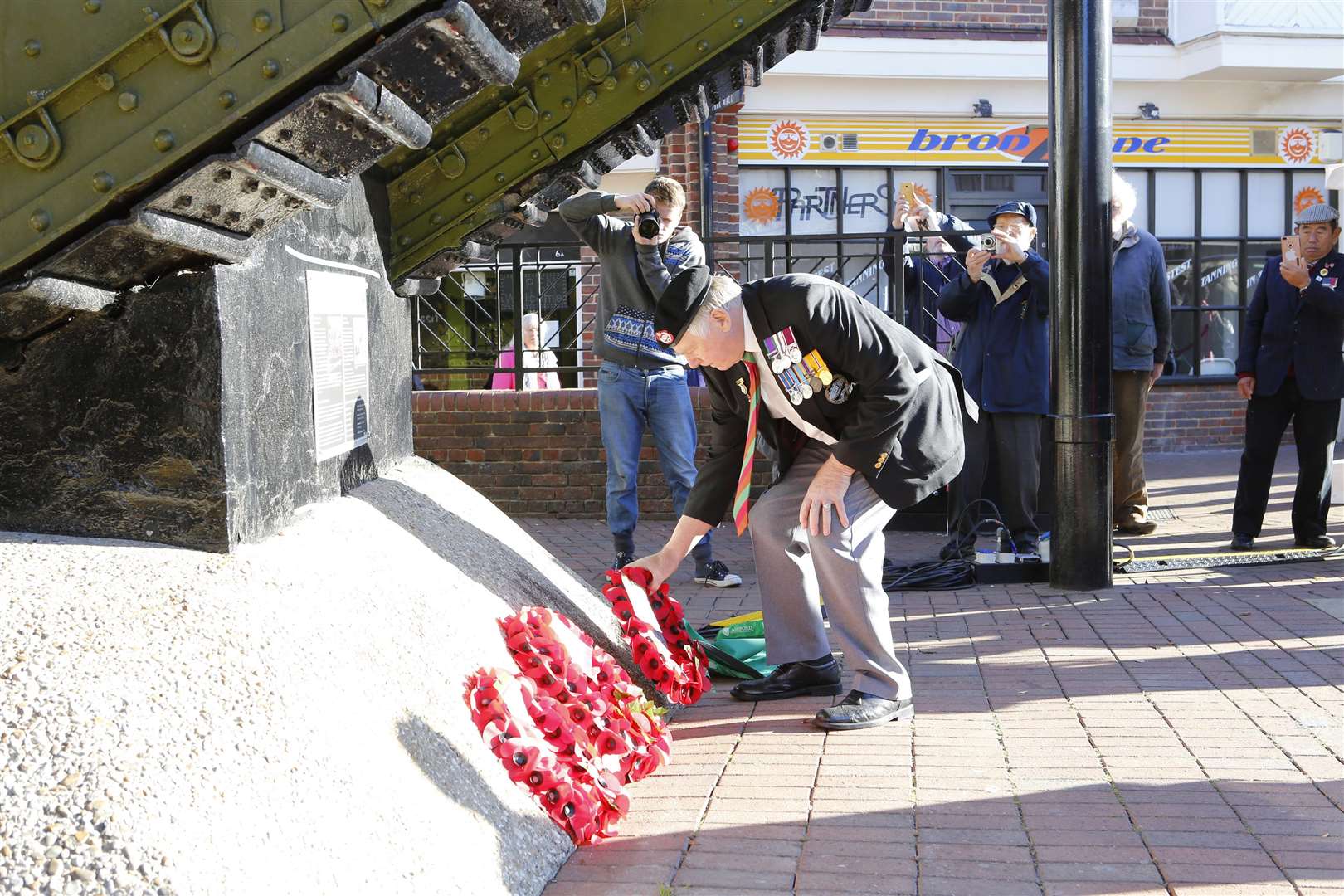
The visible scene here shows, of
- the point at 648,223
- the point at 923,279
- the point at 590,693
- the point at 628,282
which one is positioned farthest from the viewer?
the point at 923,279

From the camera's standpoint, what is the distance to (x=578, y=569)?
762 cm

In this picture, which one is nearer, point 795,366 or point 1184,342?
point 795,366

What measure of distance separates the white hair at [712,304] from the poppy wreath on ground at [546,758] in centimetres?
123

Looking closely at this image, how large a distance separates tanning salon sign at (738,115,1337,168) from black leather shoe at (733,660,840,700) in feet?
33.3

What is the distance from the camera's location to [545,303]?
429 inches

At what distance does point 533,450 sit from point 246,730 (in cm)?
729

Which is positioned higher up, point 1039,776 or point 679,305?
point 679,305

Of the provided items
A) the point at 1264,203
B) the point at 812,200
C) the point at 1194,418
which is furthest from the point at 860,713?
the point at 1264,203

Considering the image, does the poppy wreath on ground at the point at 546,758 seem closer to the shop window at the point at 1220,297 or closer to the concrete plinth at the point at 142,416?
the concrete plinth at the point at 142,416

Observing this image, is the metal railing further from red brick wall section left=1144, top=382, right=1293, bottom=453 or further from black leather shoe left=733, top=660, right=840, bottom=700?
red brick wall section left=1144, top=382, right=1293, bottom=453

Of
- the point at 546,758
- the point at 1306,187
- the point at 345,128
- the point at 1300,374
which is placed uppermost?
the point at 1306,187

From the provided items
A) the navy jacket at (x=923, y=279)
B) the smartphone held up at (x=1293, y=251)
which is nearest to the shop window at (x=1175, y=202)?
the navy jacket at (x=923, y=279)

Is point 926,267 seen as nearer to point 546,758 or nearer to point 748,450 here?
point 748,450

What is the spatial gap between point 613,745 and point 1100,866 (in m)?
1.27
